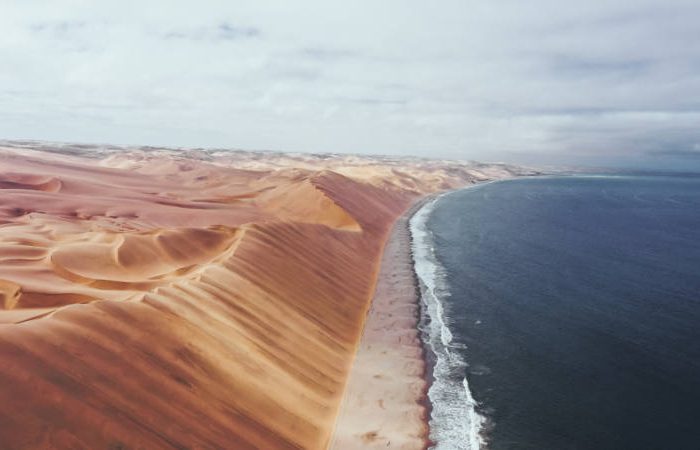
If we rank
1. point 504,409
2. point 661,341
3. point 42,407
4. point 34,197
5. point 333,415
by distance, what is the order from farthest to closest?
1. point 34,197
2. point 661,341
3. point 504,409
4. point 333,415
5. point 42,407

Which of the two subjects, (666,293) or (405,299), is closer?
(405,299)

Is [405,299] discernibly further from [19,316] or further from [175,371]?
[19,316]

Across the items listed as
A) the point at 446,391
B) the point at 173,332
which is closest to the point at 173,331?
the point at 173,332

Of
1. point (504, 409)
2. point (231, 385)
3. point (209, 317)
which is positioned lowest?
point (504, 409)

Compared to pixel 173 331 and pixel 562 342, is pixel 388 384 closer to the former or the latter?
pixel 173 331

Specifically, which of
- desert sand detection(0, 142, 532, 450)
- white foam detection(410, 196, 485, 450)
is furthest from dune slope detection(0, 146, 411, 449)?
white foam detection(410, 196, 485, 450)

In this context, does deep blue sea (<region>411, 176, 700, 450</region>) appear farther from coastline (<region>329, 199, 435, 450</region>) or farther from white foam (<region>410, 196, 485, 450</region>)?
coastline (<region>329, 199, 435, 450</region>)

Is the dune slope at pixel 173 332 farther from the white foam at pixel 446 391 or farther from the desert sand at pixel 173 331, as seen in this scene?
the white foam at pixel 446 391

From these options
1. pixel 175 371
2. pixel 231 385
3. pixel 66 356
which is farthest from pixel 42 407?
pixel 231 385
